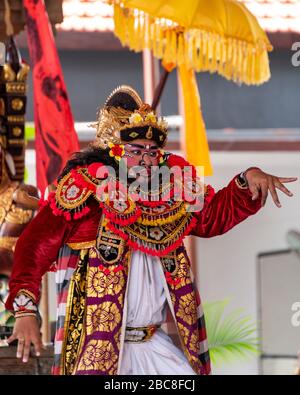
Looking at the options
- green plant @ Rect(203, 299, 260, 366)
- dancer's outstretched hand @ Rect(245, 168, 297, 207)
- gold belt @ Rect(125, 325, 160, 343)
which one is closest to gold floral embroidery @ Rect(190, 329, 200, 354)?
gold belt @ Rect(125, 325, 160, 343)

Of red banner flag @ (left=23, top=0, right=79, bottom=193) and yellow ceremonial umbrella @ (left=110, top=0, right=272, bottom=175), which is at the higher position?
yellow ceremonial umbrella @ (left=110, top=0, right=272, bottom=175)

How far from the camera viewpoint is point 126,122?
4895 millimetres

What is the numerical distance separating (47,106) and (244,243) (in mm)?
4845

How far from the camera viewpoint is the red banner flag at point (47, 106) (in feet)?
21.4

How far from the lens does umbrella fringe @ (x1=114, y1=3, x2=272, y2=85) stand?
22.7ft

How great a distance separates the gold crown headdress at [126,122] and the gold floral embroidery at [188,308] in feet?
2.09

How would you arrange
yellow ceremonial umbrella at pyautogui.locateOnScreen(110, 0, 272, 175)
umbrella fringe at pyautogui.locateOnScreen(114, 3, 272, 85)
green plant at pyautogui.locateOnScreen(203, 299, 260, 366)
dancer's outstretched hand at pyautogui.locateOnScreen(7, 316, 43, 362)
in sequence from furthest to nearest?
green plant at pyautogui.locateOnScreen(203, 299, 260, 366) < umbrella fringe at pyautogui.locateOnScreen(114, 3, 272, 85) < yellow ceremonial umbrella at pyautogui.locateOnScreen(110, 0, 272, 175) < dancer's outstretched hand at pyautogui.locateOnScreen(7, 316, 43, 362)

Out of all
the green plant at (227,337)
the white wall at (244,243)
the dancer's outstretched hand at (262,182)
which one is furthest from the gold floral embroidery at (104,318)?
the white wall at (244,243)

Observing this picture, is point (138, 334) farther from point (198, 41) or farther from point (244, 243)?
point (244, 243)

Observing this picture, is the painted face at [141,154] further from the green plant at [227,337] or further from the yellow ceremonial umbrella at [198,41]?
the green plant at [227,337]

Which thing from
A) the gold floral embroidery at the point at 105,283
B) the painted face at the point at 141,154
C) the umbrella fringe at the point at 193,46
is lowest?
the gold floral embroidery at the point at 105,283

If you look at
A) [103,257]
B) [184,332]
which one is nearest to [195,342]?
[184,332]

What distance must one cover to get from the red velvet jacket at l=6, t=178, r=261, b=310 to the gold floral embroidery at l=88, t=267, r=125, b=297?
17 centimetres

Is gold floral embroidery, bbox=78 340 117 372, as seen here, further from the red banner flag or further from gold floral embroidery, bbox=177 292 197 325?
the red banner flag
